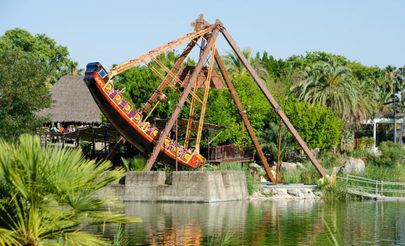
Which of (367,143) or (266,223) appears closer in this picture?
(266,223)

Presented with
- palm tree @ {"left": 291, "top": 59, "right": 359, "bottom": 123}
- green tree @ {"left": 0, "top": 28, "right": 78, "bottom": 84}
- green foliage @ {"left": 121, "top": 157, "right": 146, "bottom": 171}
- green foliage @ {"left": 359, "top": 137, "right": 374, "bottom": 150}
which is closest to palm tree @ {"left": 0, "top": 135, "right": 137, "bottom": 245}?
green foliage @ {"left": 121, "top": 157, "right": 146, "bottom": 171}

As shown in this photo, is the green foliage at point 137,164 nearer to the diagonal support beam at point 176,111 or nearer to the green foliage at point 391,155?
the diagonal support beam at point 176,111

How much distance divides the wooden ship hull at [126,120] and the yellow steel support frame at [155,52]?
28.7 inches

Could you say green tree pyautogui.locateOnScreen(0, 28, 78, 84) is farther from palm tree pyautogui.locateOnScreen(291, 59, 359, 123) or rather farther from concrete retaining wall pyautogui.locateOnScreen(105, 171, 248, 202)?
concrete retaining wall pyautogui.locateOnScreen(105, 171, 248, 202)

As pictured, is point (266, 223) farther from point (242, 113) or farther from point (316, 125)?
point (316, 125)

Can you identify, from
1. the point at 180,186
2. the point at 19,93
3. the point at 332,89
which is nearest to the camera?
the point at 180,186

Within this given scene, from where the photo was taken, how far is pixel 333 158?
164 ft

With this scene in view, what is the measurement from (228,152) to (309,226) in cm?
1940

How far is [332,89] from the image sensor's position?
56.1 m

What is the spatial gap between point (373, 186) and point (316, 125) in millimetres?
15029

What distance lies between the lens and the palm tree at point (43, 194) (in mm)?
9211

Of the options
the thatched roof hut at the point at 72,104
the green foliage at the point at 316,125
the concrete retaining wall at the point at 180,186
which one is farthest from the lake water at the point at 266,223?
the thatched roof hut at the point at 72,104

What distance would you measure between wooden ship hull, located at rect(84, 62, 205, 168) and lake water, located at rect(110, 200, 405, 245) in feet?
15.5

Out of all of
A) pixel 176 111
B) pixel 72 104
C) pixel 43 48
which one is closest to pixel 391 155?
pixel 176 111
